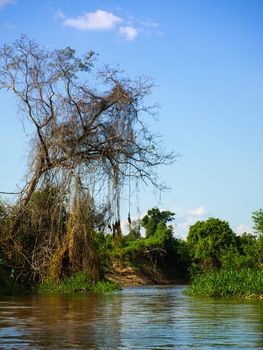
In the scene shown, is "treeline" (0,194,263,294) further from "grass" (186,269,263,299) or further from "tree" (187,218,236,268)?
"tree" (187,218,236,268)

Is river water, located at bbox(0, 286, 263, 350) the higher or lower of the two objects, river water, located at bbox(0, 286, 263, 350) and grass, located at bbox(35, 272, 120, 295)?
the lower

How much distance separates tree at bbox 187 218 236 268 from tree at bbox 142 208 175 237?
490 centimetres

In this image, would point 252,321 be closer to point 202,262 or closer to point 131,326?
point 131,326

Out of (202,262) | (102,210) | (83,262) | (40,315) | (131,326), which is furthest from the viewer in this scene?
(202,262)

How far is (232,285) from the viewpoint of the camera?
890 inches

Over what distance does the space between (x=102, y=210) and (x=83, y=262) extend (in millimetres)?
2788

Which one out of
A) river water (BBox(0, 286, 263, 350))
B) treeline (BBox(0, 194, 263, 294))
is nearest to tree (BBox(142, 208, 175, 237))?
treeline (BBox(0, 194, 263, 294))

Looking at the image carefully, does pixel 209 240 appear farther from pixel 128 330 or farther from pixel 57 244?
pixel 128 330

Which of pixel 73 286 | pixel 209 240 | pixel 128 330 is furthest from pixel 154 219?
pixel 128 330

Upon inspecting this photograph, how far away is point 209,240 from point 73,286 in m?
34.5

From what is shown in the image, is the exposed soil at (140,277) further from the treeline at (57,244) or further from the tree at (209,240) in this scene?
the treeline at (57,244)

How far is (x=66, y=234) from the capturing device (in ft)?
78.0

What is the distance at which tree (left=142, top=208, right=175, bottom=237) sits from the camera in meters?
66.0

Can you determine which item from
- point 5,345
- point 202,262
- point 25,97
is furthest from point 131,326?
point 202,262
